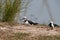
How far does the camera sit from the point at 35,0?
13.7 meters

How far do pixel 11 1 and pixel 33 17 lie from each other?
2433mm

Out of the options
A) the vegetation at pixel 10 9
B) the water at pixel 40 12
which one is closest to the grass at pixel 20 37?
the vegetation at pixel 10 9

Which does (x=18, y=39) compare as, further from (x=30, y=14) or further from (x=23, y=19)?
(x=30, y=14)

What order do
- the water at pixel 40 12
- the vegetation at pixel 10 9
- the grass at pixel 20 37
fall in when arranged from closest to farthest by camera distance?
the grass at pixel 20 37
the vegetation at pixel 10 9
the water at pixel 40 12

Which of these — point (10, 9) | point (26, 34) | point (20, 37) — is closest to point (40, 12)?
point (10, 9)

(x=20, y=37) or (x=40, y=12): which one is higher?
(x=40, y=12)

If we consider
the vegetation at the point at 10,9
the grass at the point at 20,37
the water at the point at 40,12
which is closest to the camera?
the grass at the point at 20,37

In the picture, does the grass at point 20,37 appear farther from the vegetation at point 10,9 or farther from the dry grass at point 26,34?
the vegetation at point 10,9

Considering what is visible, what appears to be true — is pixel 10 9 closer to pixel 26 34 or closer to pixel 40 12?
pixel 26 34

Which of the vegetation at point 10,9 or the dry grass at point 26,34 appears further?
the vegetation at point 10,9

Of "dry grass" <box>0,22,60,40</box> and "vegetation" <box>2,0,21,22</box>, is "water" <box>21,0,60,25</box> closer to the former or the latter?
"vegetation" <box>2,0,21,22</box>

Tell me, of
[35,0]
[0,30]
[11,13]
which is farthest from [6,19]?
[35,0]

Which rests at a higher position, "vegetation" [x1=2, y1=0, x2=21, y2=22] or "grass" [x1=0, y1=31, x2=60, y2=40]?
"vegetation" [x1=2, y1=0, x2=21, y2=22]

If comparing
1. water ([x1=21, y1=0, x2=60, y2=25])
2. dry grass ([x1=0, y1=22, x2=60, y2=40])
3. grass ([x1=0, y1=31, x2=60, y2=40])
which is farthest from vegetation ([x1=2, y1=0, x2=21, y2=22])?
grass ([x1=0, y1=31, x2=60, y2=40])
